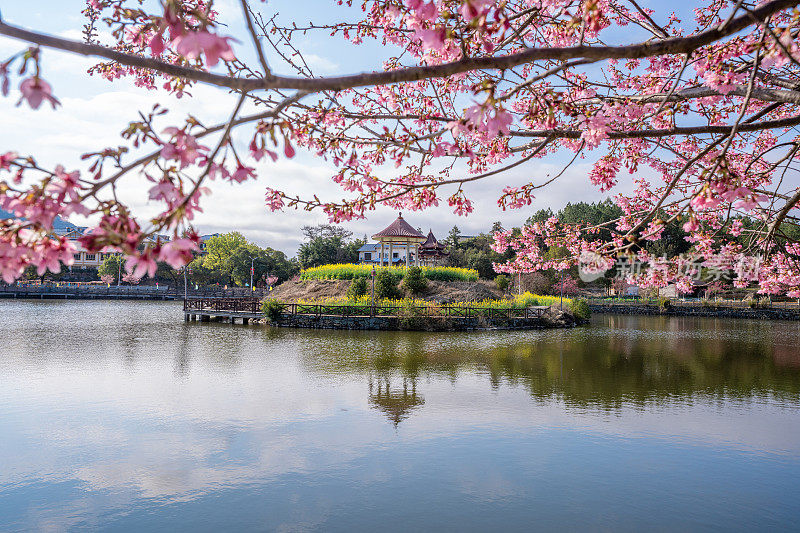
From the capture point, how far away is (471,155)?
10.1 feet

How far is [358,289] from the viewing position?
82.2 ft

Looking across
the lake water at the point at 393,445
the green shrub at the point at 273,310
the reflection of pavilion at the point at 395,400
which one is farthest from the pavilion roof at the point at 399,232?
the reflection of pavilion at the point at 395,400

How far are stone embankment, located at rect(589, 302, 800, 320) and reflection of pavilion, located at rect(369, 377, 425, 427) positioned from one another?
36.5 meters

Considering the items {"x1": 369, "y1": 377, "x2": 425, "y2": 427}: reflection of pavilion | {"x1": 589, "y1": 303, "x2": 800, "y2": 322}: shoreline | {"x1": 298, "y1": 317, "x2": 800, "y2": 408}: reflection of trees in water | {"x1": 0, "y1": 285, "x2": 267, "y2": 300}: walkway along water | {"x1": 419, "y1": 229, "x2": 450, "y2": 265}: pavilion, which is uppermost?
{"x1": 419, "y1": 229, "x2": 450, "y2": 265}: pavilion

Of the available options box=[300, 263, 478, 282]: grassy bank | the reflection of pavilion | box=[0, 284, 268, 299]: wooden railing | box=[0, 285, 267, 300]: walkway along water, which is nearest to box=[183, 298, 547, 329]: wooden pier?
box=[300, 263, 478, 282]: grassy bank

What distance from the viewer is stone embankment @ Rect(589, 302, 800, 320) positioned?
127 feet

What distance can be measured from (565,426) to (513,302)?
766 inches

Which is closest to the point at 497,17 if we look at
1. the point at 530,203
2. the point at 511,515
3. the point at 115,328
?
the point at 530,203

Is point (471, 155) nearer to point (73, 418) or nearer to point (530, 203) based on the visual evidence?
point (530, 203)

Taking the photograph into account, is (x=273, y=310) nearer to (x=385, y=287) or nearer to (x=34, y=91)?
(x=385, y=287)

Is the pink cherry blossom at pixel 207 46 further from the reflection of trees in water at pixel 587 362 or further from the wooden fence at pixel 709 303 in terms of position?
the wooden fence at pixel 709 303

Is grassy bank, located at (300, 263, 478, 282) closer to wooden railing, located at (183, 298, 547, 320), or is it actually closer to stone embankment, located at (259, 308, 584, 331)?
wooden railing, located at (183, 298, 547, 320)

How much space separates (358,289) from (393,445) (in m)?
18.5

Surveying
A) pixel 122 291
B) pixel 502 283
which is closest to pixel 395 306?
pixel 502 283
